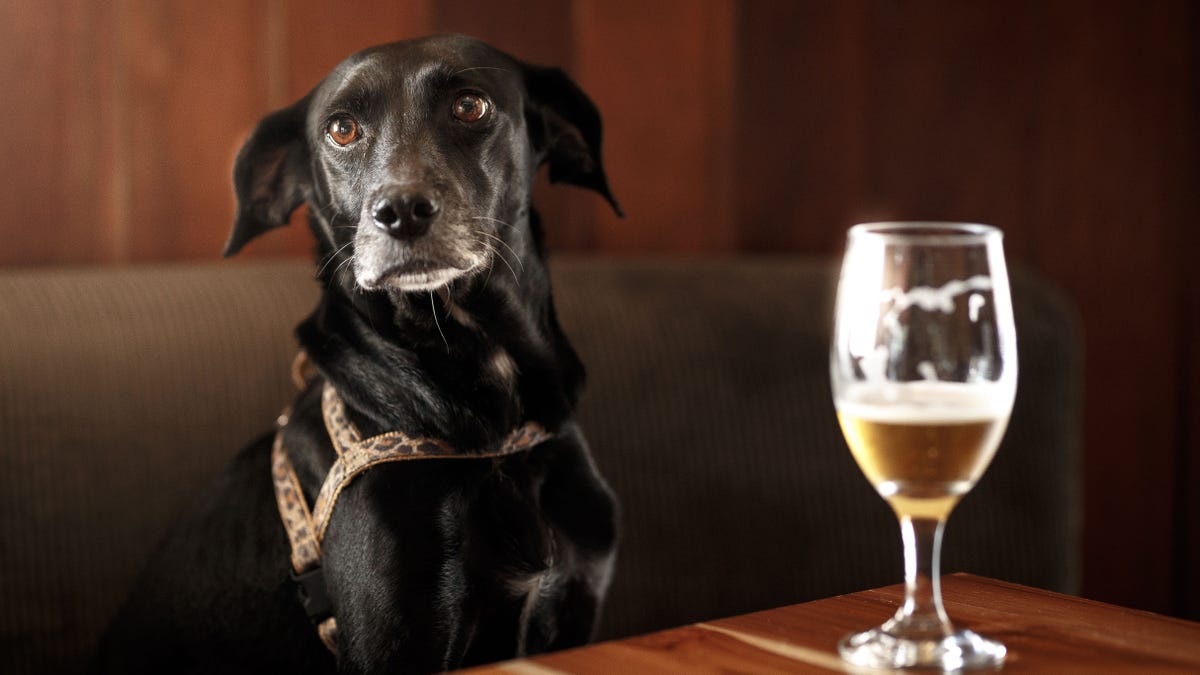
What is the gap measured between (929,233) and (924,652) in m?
0.23

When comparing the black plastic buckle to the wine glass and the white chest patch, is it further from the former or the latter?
the wine glass

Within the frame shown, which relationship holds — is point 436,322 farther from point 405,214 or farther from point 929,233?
point 929,233

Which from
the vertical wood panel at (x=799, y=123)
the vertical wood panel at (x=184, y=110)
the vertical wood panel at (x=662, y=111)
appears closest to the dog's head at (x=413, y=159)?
the vertical wood panel at (x=184, y=110)

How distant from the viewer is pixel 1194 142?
2.25 meters

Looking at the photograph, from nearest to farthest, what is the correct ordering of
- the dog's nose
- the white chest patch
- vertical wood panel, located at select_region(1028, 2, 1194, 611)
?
1. the dog's nose
2. the white chest patch
3. vertical wood panel, located at select_region(1028, 2, 1194, 611)

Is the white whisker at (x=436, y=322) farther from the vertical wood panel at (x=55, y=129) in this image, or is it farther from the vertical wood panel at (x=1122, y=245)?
the vertical wood panel at (x=1122, y=245)

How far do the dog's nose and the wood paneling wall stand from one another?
0.87 m

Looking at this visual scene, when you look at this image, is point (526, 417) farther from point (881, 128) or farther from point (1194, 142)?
point (1194, 142)

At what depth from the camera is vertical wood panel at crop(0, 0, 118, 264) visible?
1542mm

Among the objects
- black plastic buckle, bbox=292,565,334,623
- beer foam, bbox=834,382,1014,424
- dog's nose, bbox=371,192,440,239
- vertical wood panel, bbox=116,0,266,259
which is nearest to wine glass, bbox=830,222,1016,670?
beer foam, bbox=834,382,1014,424

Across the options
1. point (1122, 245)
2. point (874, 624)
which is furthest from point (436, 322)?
point (1122, 245)

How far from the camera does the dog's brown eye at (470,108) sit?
0.95 m

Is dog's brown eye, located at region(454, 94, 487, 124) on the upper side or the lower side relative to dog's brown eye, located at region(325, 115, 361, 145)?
upper

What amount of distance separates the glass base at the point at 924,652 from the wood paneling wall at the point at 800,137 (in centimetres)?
126
